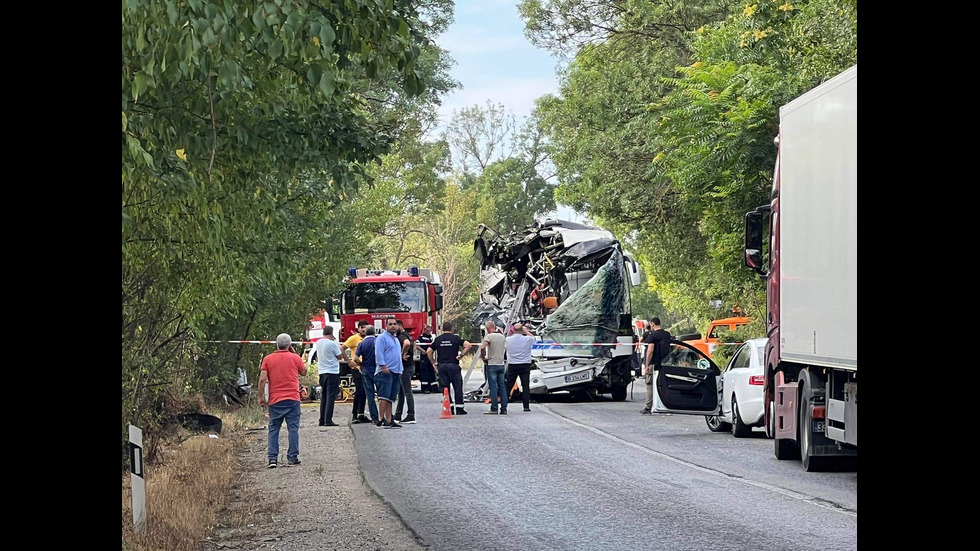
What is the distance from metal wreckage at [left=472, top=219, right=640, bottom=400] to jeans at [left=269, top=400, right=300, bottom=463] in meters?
11.4

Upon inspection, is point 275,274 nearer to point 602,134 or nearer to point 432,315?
point 602,134

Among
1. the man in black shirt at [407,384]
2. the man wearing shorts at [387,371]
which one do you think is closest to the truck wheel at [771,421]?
the man wearing shorts at [387,371]

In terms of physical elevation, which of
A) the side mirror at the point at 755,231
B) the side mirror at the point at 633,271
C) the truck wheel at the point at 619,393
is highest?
the side mirror at the point at 755,231

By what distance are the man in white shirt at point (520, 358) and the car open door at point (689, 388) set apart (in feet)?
14.2

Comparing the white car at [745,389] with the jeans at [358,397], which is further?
the jeans at [358,397]

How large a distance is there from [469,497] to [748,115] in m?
11.4

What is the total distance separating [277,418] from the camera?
52.9 ft

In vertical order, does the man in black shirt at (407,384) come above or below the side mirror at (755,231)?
below

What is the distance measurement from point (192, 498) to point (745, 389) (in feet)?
30.9

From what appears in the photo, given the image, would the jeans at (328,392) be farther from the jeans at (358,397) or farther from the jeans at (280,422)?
the jeans at (280,422)

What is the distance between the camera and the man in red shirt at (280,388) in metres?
16.1

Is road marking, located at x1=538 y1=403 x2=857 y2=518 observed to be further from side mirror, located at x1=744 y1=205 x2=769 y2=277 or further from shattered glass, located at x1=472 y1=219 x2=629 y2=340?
shattered glass, located at x1=472 y1=219 x2=629 y2=340
